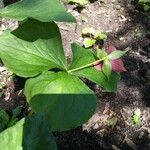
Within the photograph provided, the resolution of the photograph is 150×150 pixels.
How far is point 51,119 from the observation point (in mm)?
2033

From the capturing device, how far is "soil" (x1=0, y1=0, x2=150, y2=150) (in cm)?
287

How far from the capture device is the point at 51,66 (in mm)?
2213

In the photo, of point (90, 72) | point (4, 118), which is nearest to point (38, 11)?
point (90, 72)

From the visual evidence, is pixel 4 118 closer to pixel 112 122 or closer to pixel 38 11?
pixel 112 122

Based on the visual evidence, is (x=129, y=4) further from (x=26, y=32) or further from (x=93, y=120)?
(x=26, y=32)

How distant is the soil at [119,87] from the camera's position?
113 inches

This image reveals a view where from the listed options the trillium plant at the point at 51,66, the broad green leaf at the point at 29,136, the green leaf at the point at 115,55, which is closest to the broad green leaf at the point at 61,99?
the trillium plant at the point at 51,66

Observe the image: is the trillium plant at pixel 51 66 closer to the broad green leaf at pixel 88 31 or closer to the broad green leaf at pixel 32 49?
the broad green leaf at pixel 32 49

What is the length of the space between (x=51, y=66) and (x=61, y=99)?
0.80 ft

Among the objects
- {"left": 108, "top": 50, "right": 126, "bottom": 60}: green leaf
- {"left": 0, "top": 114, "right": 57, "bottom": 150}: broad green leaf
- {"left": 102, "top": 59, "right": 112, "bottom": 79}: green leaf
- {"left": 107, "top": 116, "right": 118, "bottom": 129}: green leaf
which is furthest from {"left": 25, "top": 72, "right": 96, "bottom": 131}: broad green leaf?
{"left": 0, "top": 114, "right": 57, "bottom": 150}: broad green leaf

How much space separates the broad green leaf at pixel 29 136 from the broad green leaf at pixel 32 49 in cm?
124

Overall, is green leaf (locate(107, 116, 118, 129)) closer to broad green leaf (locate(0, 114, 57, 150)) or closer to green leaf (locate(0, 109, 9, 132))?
green leaf (locate(0, 109, 9, 132))

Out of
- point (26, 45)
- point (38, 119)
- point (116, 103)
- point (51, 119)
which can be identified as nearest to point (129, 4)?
point (116, 103)

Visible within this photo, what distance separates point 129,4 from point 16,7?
219cm
